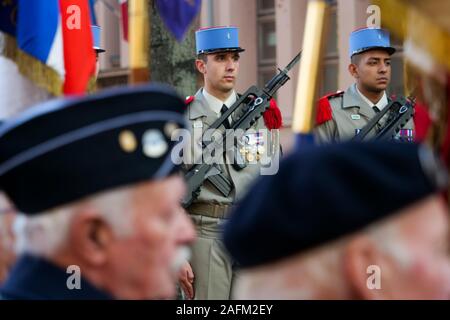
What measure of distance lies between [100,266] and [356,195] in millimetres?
606

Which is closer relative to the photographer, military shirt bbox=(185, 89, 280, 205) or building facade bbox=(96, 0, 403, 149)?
military shirt bbox=(185, 89, 280, 205)

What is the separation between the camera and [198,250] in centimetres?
676

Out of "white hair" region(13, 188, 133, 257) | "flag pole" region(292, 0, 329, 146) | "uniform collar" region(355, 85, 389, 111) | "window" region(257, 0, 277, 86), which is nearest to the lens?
"white hair" region(13, 188, 133, 257)

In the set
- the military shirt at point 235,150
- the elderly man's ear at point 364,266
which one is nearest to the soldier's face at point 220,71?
the military shirt at point 235,150

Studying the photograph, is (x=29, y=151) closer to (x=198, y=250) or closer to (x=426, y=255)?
(x=426, y=255)

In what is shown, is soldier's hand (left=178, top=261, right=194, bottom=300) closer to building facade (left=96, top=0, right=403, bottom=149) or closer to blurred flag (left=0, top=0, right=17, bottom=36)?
blurred flag (left=0, top=0, right=17, bottom=36)

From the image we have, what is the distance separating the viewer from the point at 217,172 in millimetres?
6598

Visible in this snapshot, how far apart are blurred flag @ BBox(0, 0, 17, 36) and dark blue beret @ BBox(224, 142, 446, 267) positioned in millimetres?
2308

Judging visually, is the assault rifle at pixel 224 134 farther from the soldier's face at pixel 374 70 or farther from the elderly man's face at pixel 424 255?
the elderly man's face at pixel 424 255

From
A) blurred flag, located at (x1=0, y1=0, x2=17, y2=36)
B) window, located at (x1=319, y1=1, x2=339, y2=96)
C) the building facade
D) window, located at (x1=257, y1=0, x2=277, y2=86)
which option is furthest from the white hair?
window, located at (x1=257, y1=0, x2=277, y2=86)

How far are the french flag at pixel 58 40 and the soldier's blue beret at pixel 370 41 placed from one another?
2627 millimetres

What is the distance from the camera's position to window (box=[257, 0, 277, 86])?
15.8 meters

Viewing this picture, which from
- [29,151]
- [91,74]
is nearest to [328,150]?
[29,151]

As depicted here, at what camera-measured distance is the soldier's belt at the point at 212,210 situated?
664cm
